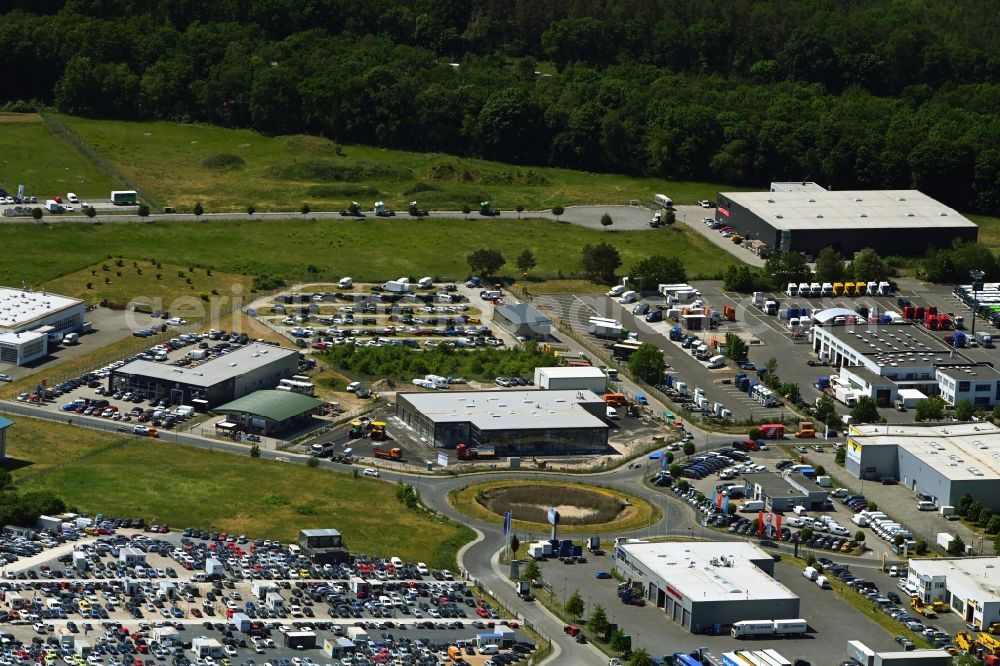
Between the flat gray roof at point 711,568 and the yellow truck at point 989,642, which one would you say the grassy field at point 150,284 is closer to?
the flat gray roof at point 711,568

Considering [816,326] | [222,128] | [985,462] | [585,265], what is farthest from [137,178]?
[985,462]

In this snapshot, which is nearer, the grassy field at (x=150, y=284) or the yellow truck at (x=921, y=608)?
the yellow truck at (x=921, y=608)

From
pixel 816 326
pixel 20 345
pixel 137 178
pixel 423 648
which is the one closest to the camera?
pixel 423 648

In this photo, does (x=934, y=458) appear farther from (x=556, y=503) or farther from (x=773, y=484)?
(x=556, y=503)

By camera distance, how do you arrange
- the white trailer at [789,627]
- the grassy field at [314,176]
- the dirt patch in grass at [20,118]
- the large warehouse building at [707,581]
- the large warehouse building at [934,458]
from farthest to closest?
the dirt patch in grass at [20,118], the grassy field at [314,176], the large warehouse building at [934,458], the large warehouse building at [707,581], the white trailer at [789,627]

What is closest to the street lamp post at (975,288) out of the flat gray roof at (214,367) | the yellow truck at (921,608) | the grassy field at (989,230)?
the grassy field at (989,230)

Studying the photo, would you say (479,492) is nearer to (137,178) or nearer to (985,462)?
(985,462)

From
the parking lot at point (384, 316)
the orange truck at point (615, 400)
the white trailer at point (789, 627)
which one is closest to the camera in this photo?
the white trailer at point (789, 627)

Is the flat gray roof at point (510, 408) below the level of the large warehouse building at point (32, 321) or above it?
below
